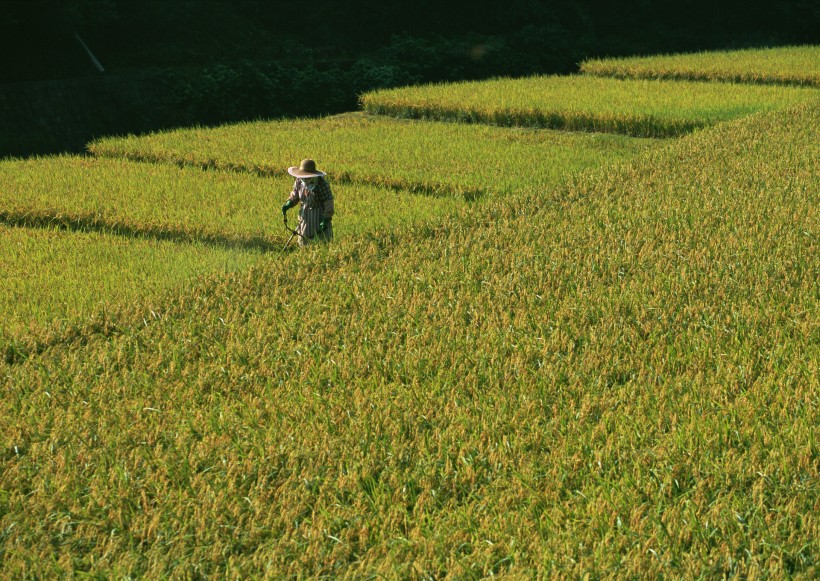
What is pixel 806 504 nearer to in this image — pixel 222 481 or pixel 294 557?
pixel 294 557

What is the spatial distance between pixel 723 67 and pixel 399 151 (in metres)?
9.04

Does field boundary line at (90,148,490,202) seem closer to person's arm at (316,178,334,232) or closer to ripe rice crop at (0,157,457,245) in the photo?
ripe rice crop at (0,157,457,245)

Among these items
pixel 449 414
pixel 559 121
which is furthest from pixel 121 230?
pixel 559 121

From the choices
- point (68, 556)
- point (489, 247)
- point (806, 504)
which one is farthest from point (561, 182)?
point (68, 556)

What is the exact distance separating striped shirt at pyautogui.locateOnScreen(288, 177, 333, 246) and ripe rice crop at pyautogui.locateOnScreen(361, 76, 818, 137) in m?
6.80

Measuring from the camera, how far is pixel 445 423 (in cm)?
382

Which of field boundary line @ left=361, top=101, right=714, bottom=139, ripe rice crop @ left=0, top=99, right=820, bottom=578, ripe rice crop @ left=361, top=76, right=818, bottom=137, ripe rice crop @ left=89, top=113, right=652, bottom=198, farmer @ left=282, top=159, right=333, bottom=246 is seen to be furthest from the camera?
ripe rice crop @ left=361, top=76, right=818, bottom=137

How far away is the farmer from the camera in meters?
6.70

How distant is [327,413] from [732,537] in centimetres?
159

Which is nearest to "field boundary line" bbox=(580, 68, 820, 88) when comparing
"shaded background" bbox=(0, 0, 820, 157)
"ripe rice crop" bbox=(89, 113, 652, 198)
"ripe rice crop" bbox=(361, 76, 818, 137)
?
"ripe rice crop" bbox=(361, 76, 818, 137)

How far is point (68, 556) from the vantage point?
2941mm

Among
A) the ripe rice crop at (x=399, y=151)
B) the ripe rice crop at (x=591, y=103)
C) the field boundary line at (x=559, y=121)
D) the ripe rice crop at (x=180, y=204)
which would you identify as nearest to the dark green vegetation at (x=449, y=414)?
the ripe rice crop at (x=180, y=204)

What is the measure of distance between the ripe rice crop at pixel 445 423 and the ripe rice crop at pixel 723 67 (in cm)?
1149

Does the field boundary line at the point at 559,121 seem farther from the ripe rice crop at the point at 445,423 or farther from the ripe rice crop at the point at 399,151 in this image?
the ripe rice crop at the point at 445,423
